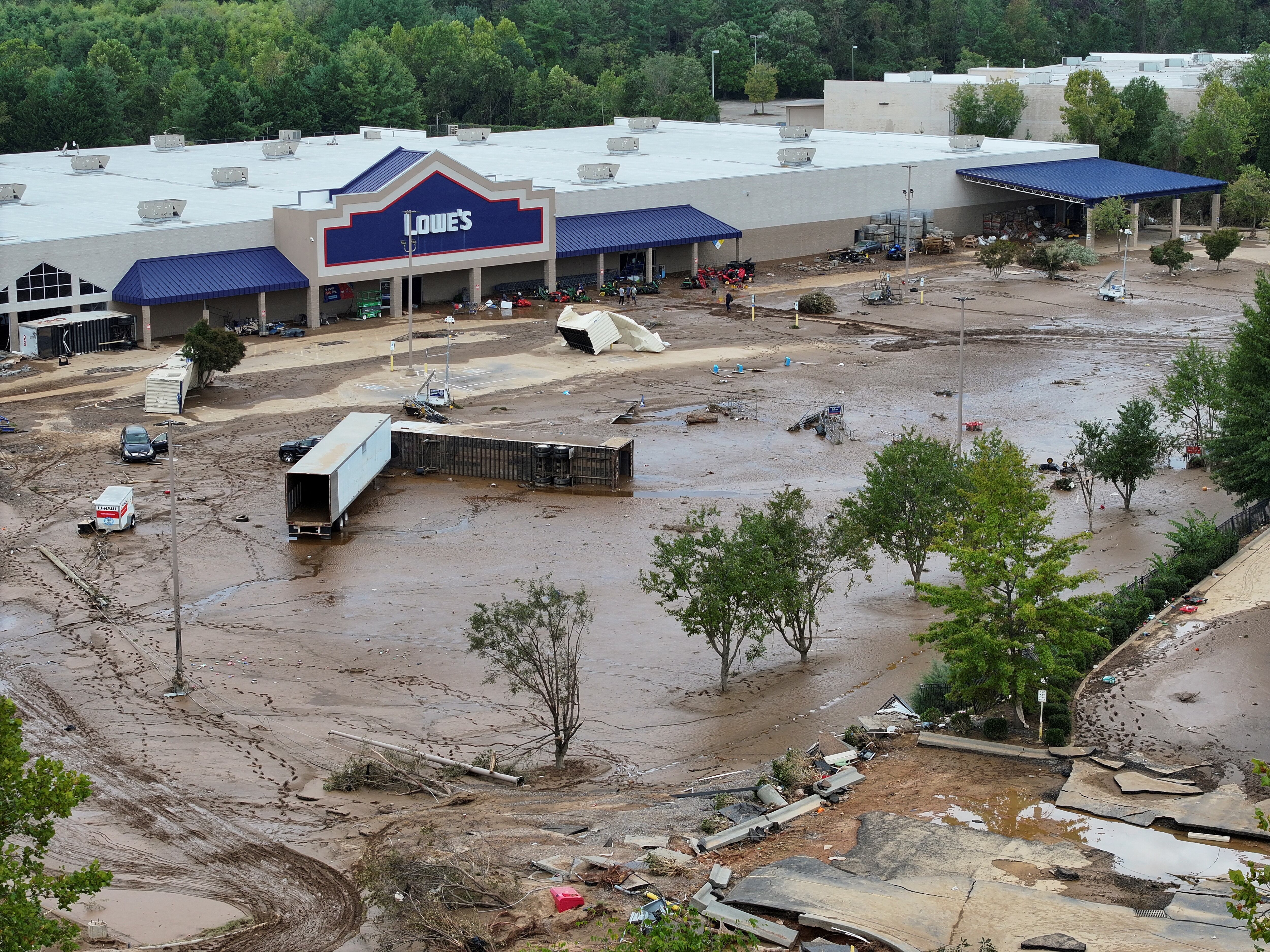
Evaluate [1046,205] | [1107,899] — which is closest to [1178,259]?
[1046,205]

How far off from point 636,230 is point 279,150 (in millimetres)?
28866

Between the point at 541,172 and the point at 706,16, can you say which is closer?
the point at 541,172

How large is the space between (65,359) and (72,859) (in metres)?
45.4

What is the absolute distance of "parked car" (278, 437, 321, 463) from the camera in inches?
2183

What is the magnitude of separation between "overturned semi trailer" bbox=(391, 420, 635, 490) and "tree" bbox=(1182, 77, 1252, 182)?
75624mm

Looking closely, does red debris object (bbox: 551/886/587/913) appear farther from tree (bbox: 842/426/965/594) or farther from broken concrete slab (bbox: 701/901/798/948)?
tree (bbox: 842/426/965/594)

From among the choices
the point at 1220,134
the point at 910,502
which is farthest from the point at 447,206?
the point at 1220,134

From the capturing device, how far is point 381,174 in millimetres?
80375

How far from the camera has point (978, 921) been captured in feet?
82.7

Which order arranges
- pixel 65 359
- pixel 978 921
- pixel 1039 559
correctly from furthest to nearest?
pixel 65 359
pixel 1039 559
pixel 978 921

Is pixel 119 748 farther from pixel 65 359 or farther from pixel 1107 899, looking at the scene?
pixel 65 359

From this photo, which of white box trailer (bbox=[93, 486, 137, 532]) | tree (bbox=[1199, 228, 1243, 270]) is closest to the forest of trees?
tree (bbox=[1199, 228, 1243, 270])

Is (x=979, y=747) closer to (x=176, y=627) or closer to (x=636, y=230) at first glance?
(x=176, y=627)

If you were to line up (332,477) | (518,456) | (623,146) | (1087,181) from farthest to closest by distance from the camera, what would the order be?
(623,146)
(1087,181)
(518,456)
(332,477)
